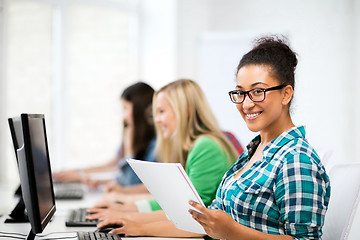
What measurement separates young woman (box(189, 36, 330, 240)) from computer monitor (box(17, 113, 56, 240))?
0.43m

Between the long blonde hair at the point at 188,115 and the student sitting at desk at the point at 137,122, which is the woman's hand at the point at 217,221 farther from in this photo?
the student sitting at desk at the point at 137,122

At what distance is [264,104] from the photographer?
1225mm

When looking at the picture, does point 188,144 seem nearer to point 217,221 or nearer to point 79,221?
point 79,221

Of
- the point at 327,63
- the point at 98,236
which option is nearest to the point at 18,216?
the point at 98,236

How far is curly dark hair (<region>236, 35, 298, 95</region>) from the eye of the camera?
125 cm

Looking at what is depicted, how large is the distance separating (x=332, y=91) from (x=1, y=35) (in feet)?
9.99

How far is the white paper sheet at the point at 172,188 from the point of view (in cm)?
115

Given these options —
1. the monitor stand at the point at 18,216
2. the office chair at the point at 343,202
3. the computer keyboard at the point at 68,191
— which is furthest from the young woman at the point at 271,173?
the computer keyboard at the point at 68,191

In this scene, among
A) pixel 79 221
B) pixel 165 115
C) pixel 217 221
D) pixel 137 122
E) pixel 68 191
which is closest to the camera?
pixel 217 221

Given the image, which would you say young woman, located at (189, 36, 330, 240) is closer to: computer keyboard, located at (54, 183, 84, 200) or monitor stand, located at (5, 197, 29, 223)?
monitor stand, located at (5, 197, 29, 223)

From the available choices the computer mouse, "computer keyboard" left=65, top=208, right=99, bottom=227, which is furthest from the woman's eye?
"computer keyboard" left=65, top=208, right=99, bottom=227

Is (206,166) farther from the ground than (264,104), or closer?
closer

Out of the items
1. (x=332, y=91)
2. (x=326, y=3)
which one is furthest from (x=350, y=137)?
(x=326, y=3)

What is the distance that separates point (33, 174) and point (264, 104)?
0.67 metres
